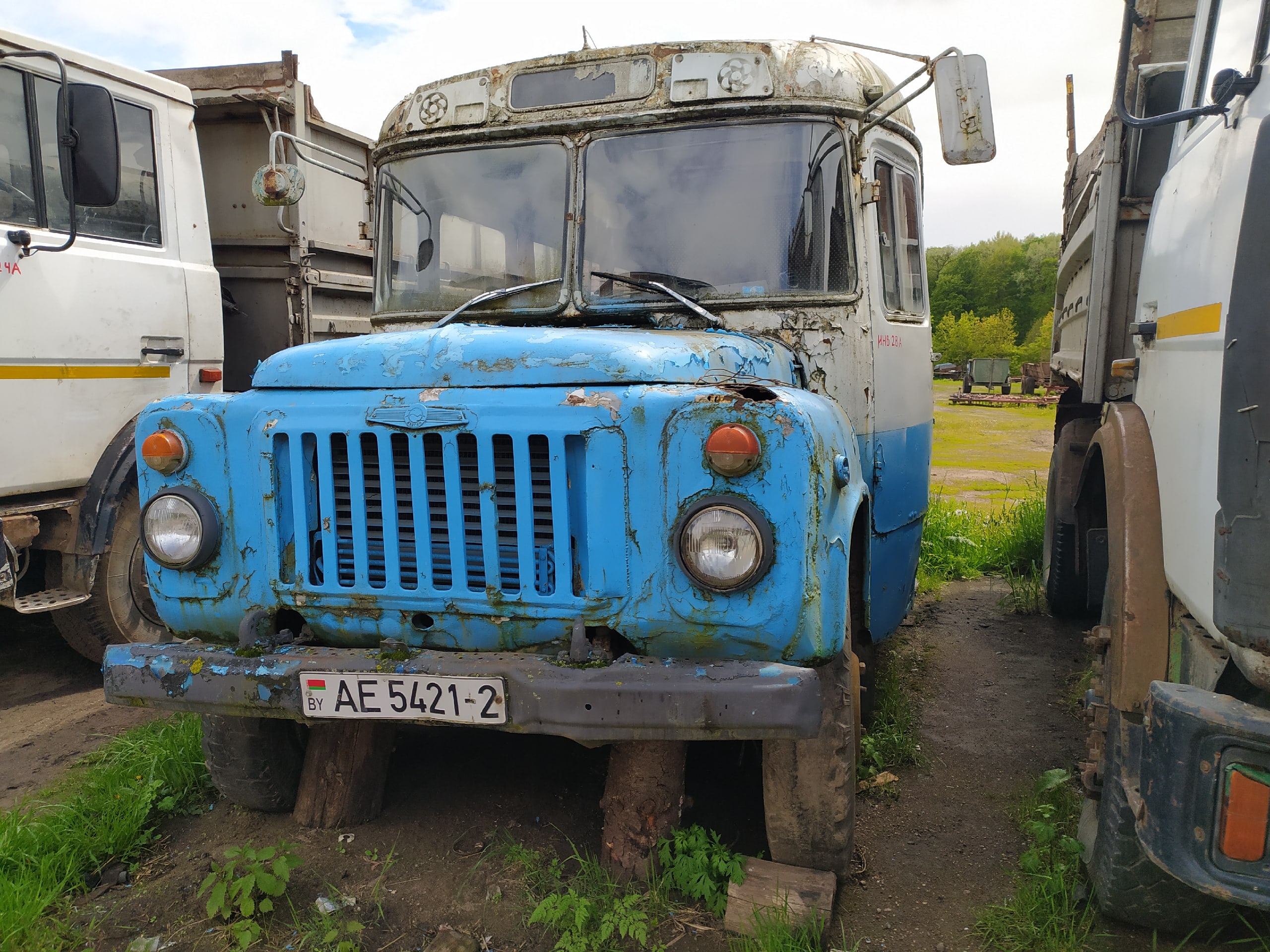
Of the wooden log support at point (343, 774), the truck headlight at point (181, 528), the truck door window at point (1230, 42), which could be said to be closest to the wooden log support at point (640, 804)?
the wooden log support at point (343, 774)

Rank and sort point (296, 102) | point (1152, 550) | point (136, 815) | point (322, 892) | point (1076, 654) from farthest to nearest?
point (296, 102)
point (1076, 654)
point (136, 815)
point (322, 892)
point (1152, 550)

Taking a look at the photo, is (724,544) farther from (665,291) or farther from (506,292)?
(506,292)

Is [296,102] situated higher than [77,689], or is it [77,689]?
[296,102]

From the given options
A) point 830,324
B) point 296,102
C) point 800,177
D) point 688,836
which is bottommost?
point 688,836

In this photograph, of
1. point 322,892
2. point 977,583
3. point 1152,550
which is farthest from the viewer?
point 977,583

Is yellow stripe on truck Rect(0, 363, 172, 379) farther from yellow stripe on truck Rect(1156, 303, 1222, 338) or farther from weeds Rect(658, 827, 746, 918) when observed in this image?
yellow stripe on truck Rect(1156, 303, 1222, 338)

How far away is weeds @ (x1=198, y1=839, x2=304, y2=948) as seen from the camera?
8.44ft

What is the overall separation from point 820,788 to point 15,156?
4064mm

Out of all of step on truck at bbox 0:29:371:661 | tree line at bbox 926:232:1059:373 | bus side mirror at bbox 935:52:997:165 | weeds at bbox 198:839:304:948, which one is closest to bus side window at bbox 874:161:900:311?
bus side mirror at bbox 935:52:997:165

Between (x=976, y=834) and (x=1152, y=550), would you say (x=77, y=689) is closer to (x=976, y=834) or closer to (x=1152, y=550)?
(x=976, y=834)

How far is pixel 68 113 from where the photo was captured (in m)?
3.61

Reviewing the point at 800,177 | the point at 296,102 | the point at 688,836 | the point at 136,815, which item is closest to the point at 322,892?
the point at 136,815

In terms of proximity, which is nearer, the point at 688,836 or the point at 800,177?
the point at 688,836

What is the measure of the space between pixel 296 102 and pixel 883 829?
484cm
